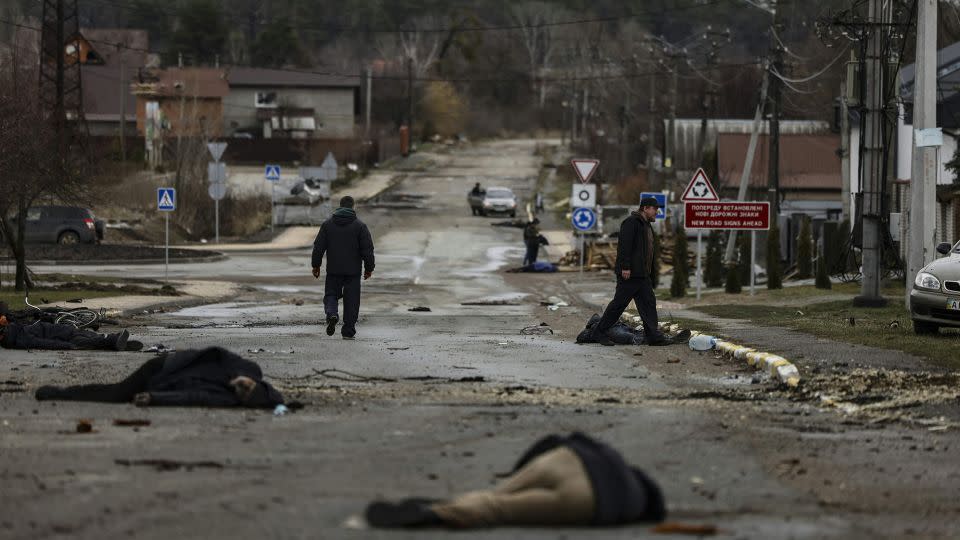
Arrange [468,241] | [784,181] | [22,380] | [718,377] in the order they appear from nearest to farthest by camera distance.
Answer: [22,380], [718,377], [468,241], [784,181]

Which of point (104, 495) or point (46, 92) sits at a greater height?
point (46, 92)

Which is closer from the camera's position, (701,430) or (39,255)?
(701,430)

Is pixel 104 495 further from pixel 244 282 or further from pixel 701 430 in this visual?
pixel 244 282

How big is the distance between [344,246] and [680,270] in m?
14.4

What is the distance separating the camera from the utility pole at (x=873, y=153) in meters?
27.0

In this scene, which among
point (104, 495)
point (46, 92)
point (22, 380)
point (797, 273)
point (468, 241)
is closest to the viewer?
point (104, 495)

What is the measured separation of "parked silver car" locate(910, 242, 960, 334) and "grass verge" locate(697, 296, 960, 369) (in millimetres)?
205

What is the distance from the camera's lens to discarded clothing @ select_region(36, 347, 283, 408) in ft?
39.6

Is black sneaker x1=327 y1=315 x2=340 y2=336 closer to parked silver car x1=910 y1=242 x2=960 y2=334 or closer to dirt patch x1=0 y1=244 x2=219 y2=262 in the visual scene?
parked silver car x1=910 y1=242 x2=960 y2=334

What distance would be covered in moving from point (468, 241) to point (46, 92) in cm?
1671

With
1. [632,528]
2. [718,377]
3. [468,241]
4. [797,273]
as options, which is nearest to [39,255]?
[468,241]

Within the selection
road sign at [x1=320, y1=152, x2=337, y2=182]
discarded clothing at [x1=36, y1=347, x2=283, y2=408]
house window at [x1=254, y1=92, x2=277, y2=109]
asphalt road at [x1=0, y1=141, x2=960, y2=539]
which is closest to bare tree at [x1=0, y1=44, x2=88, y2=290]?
asphalt road at [x1=0, y1=141, x2=960, y2=539]

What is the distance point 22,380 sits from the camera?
1420 cm

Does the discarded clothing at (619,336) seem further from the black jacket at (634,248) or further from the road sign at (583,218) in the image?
the road sign at (583,218)
